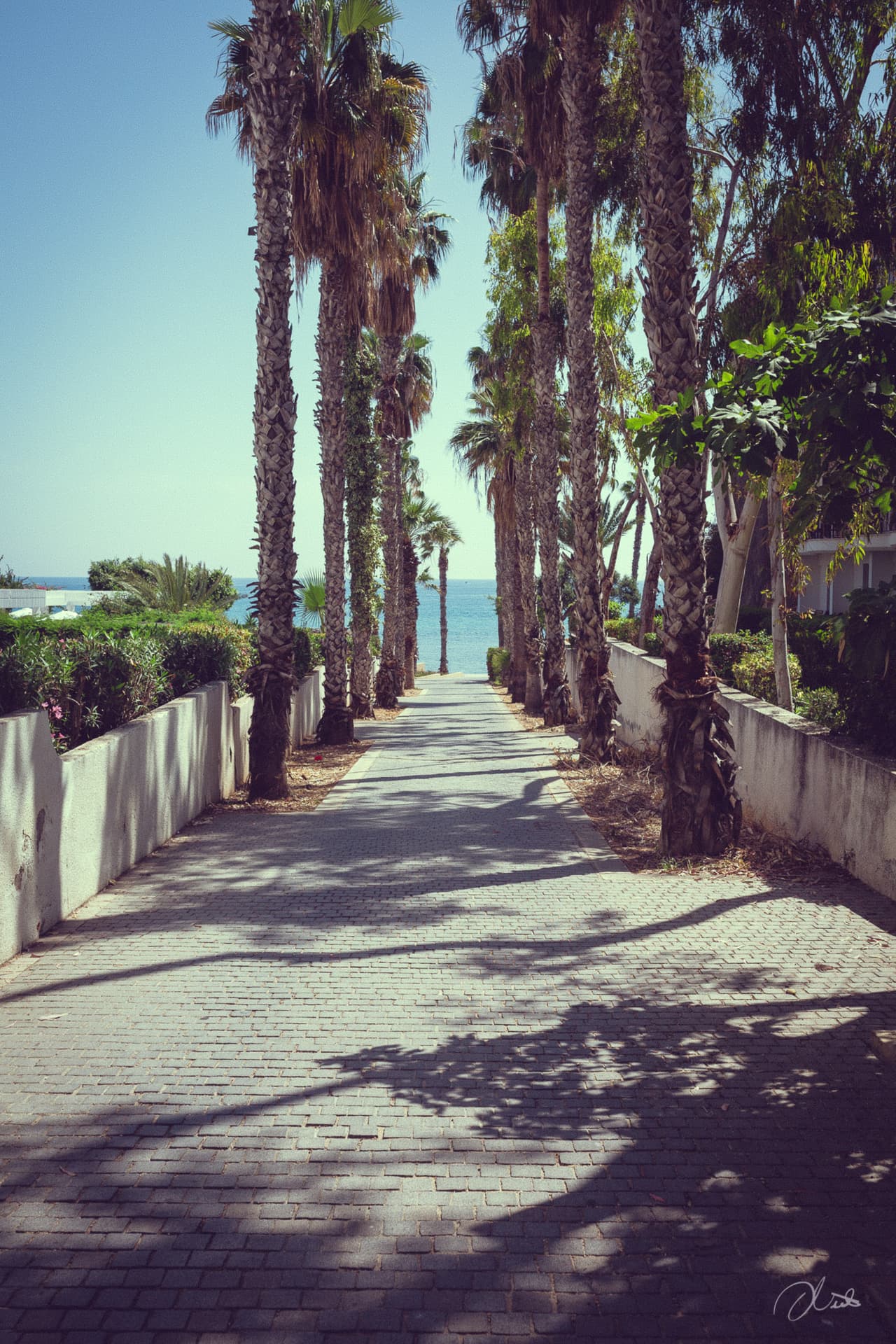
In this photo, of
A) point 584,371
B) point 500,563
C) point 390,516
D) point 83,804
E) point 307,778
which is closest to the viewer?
point 83,804

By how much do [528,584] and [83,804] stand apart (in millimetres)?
19772

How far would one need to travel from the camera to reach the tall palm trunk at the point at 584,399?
13.8 metres

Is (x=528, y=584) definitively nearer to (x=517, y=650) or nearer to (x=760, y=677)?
(x=517, y=650)

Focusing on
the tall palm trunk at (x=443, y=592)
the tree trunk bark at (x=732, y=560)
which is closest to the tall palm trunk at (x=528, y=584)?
the tree trunk bark at (x=732, y=560)

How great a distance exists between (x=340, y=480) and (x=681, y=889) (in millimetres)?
12513

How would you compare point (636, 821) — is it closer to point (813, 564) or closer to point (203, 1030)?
point (203, 1030)

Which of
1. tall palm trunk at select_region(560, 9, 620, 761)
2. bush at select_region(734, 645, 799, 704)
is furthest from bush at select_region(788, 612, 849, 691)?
tall palm trunk at select_region(560, 9, 620, 761)

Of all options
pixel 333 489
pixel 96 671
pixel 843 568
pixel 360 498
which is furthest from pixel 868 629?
pixel 843 568

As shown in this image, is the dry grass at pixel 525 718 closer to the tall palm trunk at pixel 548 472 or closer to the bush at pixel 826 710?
the tall palm trunk at pixel 548 472

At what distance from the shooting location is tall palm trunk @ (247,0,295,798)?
11.1 metres

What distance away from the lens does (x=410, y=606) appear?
145ft

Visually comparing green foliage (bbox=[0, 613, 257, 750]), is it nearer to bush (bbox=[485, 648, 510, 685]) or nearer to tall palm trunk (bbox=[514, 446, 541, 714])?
tall palm trunk (bbox=[514, 446, 541, 714])

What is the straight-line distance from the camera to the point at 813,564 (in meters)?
33.2

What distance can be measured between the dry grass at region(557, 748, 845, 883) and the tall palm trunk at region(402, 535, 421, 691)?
2809cm
